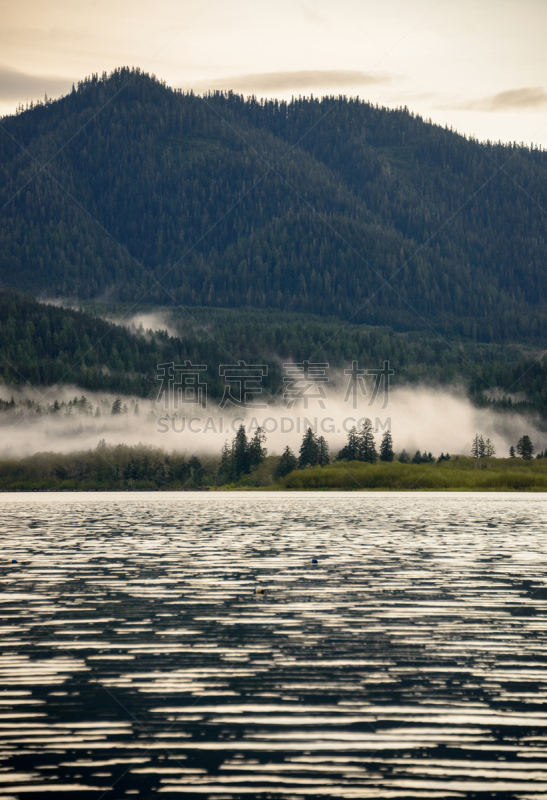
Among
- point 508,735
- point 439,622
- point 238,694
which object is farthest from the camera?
point 439,622

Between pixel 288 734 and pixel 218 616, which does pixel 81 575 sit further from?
pixel 288 734

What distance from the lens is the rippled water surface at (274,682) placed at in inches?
1024

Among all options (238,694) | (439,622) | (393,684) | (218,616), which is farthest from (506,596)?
(238,694)

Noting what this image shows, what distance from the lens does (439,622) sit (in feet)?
160

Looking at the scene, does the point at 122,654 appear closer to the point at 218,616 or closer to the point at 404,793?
the point at 218,616

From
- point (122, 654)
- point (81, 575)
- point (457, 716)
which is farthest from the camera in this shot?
point (81, 575)

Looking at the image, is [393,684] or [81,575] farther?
[81,575]

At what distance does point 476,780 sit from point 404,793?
239 cm

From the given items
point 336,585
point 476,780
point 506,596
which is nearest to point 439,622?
point 506,596

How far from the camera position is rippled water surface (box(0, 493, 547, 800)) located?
26.0m

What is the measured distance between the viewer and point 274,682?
118ft

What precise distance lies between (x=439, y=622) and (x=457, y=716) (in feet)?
58.3

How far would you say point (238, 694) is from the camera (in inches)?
1344

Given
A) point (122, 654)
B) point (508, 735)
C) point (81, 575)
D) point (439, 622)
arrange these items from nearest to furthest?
point (508, 735) → point (122, 654) → point (439, 622) → point (81, 575)
